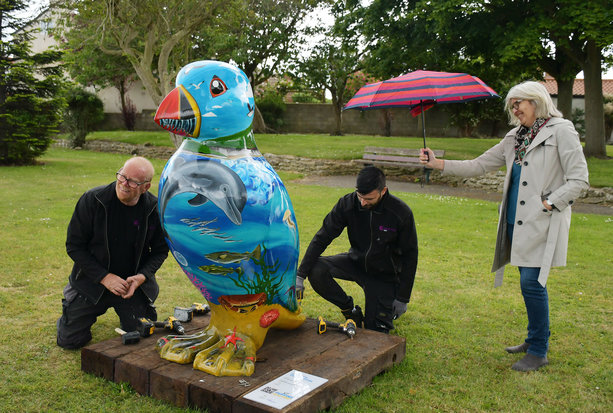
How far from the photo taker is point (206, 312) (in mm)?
4945

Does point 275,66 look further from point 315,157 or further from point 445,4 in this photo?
point 445,4

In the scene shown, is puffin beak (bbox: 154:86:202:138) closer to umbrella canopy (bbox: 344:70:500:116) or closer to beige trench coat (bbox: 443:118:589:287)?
beige trench coat (bbox: 443:118:589:287)

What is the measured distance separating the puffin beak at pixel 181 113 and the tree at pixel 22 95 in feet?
53.6

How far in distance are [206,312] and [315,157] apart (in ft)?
46.0

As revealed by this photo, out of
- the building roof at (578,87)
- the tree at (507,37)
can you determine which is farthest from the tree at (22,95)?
the building roof at (578,87)

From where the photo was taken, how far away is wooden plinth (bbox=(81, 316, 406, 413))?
135 inches

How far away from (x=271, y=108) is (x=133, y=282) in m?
29.4

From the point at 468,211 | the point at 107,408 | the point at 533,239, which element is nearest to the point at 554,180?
the point at 533,239

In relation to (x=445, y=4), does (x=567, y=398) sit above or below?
below

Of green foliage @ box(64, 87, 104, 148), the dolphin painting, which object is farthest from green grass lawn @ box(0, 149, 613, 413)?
green foliage @ box(64, 87, 104, 148)

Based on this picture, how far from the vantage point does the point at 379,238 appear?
15.3ft

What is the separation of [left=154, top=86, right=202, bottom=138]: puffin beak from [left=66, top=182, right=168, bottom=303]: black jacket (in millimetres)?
1086

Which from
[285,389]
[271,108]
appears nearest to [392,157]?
[285,389]

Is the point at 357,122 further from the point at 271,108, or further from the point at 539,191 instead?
the point at 539,191
